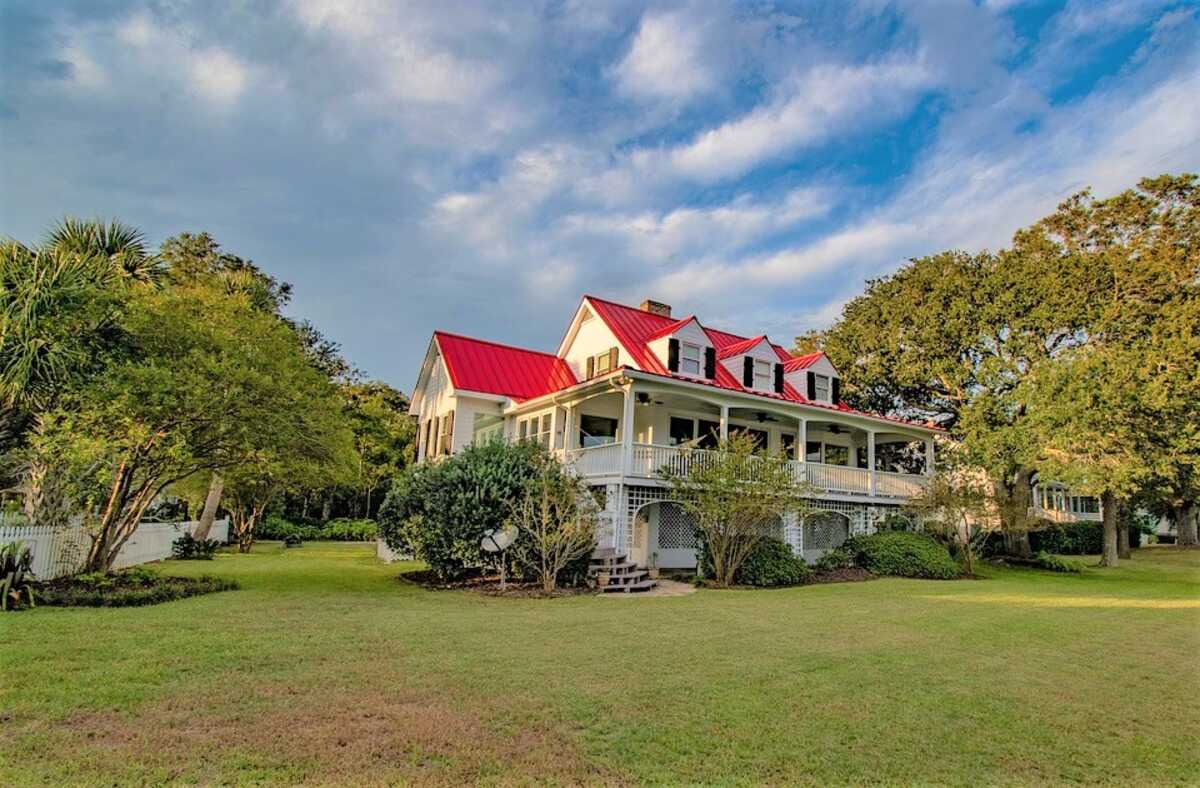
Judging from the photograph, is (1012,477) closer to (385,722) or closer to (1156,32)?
(1156,32)

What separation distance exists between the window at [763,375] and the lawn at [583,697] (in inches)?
494

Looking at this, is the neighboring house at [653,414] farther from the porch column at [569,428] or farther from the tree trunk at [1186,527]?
the tree trunk at [1186,527]

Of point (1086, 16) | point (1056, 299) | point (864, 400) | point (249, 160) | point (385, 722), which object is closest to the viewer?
point (385, 722)

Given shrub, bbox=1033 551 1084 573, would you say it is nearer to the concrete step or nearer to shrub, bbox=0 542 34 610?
the concrete step

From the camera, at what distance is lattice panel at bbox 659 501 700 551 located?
1870 cm

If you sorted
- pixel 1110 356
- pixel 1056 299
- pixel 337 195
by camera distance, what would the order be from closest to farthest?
pixel 337 195
pixel 1110 356
pixel 1056 299

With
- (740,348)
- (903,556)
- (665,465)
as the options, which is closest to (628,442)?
(665,465)

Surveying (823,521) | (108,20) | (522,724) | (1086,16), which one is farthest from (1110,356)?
(108,20)

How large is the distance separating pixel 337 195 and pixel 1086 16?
1531cm

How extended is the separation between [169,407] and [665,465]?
11143mm

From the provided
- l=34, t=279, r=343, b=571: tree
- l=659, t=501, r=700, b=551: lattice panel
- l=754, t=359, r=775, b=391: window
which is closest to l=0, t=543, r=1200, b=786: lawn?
l=34, t=279, r=343, b=571: tree

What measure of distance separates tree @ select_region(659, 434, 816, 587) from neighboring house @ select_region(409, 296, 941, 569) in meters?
1.03

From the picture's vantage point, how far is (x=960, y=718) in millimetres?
5406

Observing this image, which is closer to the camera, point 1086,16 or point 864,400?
point 1086,16
